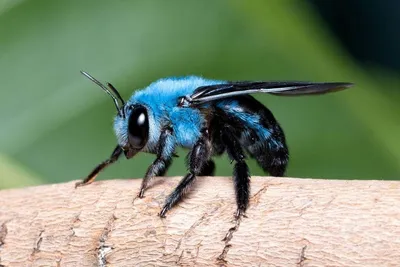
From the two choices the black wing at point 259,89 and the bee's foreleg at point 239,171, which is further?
the black wing at point 259,89

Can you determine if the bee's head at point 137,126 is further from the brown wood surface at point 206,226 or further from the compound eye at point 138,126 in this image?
the brown wood surface at point 206,226

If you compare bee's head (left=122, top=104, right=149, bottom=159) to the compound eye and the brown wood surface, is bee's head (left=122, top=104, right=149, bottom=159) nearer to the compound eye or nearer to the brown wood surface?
the compound eye

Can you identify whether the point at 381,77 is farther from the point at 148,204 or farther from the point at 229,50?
the point at 148,204

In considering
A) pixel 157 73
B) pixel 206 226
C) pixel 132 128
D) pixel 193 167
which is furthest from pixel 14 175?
pixel 206 226

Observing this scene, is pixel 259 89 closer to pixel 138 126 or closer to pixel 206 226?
pixel 138 126

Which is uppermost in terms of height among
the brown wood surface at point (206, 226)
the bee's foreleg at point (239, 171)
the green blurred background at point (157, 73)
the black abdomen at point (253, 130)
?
the green blurred background at point (157, 73)

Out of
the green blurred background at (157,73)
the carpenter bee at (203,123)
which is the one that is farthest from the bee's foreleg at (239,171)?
the green blurred background at (157,73)

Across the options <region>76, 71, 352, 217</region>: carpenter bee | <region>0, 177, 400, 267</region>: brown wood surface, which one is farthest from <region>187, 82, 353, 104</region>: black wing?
<region>0, 177, 400, 267</region>: brown wood surface

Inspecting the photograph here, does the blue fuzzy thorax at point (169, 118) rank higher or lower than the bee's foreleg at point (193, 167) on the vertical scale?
higher

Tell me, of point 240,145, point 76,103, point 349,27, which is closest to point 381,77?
point 349,27
